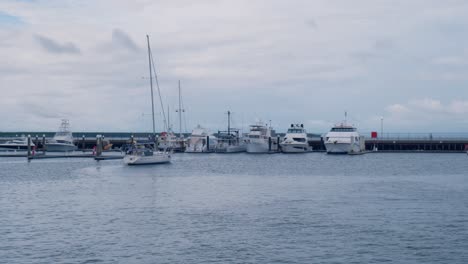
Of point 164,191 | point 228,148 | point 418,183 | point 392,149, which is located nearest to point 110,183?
point 164,191

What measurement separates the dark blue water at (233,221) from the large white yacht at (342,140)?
178 feet

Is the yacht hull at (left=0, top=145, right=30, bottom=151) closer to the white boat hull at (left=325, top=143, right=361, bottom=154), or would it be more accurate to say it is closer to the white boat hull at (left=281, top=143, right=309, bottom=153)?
the white boat hull at (left=281, top=143, right=309, bottom=153)

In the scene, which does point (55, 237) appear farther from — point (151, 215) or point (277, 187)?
point (277, 187)

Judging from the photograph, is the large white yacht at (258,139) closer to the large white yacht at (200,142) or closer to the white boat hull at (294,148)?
the white boat hull at (294,148)

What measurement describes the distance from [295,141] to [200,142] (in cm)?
2119

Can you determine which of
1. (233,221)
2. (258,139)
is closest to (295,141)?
(258,139)

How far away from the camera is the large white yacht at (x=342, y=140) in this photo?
11606cm

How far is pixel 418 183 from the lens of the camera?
59.5 m

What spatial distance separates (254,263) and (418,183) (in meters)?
37.5

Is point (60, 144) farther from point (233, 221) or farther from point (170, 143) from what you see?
point (233, 221)

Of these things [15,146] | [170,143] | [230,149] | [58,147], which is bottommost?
[230,149]

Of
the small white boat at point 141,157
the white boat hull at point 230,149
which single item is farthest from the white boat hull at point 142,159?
the white boat hull at point 230,149

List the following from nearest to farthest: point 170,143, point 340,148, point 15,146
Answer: point 340,148 < point 15,146 < point 170,143

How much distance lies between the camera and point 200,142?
138m
